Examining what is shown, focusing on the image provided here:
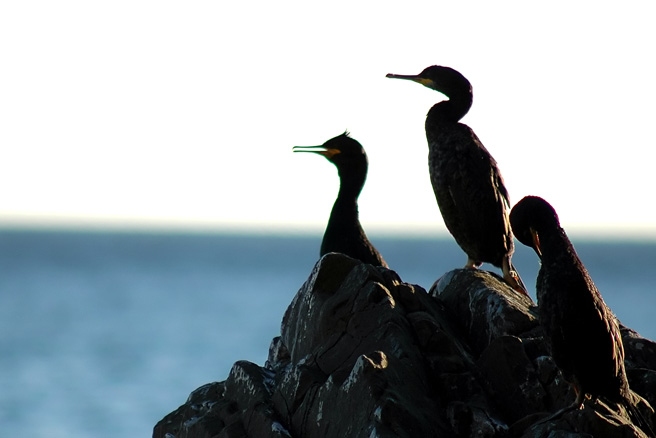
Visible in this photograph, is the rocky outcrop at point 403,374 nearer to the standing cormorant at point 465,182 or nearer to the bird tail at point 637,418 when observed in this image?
the bird tail at point 637,418

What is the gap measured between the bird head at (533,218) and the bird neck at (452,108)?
236 centimetres

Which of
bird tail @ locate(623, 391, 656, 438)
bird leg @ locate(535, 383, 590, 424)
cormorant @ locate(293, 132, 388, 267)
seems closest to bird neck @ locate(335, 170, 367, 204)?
cormorant @ locate(293, 132, 388, 267)

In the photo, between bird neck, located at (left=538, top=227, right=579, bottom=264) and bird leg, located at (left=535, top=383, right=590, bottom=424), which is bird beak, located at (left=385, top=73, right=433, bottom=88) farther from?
bird leg, located at (left=535, top=383, right=590, bottom=424)

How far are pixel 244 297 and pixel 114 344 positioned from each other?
19223mm

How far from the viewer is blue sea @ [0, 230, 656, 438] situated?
3155cm

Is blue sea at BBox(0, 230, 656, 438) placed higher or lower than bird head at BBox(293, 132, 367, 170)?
lower

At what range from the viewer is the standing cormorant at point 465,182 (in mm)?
8180

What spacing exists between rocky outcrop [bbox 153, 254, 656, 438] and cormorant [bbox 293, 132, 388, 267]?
5.60 ft

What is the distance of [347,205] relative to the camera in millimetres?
9250

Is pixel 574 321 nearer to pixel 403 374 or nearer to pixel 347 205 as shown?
pixel 403 374

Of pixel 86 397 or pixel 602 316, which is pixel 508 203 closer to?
pixel 602 316

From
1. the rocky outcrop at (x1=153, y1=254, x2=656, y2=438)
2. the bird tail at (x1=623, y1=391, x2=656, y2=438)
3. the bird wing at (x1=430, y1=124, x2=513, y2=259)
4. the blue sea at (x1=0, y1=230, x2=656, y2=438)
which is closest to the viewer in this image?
the rocky outcrop at (x1=153, y1=254, x2=656, y2=438)

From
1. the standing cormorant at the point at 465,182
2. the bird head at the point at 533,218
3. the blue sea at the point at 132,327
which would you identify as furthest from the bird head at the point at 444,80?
the blue sea at the point at 132,327

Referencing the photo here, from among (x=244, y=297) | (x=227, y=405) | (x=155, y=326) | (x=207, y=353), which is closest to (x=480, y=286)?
(x=227, y=405)
